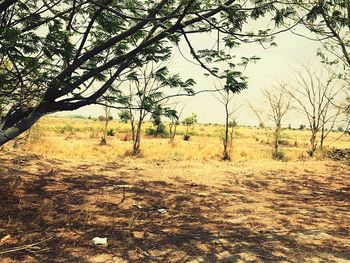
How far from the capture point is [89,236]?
5012 mm

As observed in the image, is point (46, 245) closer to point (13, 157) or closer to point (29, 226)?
point (29, 226)

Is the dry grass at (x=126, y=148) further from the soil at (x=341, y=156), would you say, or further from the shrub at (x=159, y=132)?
the soil at (x=341, y=156)

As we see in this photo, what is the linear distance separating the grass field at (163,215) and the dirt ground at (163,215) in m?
0.02

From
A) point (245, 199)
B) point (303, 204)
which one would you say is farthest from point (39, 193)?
point (303, 204)

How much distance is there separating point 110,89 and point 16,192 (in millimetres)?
3434

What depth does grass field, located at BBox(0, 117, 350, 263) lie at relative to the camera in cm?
456

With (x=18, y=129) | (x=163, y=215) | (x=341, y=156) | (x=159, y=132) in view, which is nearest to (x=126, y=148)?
(x=341, y=156)

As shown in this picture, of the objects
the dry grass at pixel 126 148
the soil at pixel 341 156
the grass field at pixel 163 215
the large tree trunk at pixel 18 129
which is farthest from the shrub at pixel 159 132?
the soil at pixel 341 156

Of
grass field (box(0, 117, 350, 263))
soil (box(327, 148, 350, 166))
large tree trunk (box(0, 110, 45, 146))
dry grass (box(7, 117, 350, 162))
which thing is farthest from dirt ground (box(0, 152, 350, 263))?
soil (box(327, 148, 350, 166))

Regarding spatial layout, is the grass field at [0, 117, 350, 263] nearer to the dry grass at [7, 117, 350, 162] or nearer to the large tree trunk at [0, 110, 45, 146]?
the large tree trunk at [0, 110, 45, 146]

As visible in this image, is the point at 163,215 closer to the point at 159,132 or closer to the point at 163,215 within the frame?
the point at 163,215

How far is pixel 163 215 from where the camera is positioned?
6234mm

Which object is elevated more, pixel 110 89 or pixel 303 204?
pixel 110 89

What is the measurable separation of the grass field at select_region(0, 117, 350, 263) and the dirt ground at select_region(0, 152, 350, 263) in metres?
0.02
